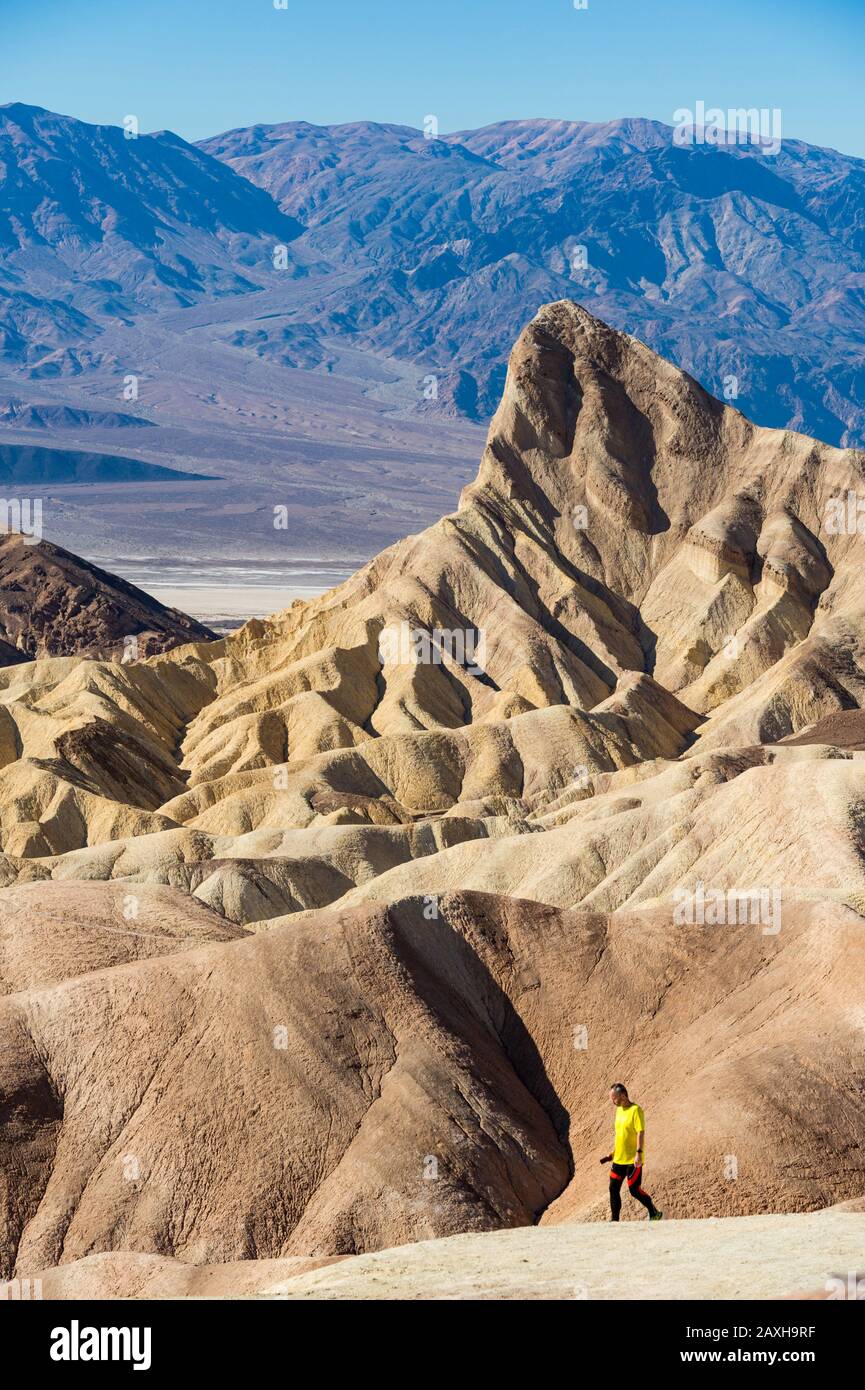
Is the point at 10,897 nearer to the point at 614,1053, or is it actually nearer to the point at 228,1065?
the point at 228,1065

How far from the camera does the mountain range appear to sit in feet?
124

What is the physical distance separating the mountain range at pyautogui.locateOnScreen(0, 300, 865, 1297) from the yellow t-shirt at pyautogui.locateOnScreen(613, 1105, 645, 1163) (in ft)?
4.87

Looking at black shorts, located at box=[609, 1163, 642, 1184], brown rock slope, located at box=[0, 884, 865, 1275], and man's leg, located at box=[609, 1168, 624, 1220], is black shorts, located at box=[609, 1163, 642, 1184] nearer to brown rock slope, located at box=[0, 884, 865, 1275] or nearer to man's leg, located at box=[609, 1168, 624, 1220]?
man's leg, located at box=[609, 1168, 624, 1220]

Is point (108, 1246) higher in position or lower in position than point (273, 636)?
lower

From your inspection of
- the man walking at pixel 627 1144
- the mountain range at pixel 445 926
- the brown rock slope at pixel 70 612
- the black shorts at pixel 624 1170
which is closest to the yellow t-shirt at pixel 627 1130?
the man walking at pixel 627 1144

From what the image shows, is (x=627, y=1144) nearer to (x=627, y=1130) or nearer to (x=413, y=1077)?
(x=627, y=1130)

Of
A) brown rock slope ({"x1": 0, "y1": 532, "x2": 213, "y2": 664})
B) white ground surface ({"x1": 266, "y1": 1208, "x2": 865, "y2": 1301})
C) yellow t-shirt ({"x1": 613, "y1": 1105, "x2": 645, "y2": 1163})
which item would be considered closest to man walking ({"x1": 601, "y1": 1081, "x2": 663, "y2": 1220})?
yellow t-shirt ({"x1": 613, "y1": 1105, "x2": 645, "y2": 1163})

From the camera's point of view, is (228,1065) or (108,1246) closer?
(108,1246)

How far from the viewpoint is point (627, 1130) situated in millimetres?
28453

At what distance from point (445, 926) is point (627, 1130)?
19.3 m
